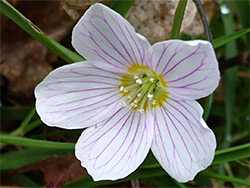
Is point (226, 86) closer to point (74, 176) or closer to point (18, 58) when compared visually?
point (74, 176)

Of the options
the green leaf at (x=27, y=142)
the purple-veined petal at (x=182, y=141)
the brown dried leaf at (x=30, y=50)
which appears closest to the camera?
the purple-veined petal at (x=182, y=141)

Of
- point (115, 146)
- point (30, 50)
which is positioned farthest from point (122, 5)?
point (30, 50)

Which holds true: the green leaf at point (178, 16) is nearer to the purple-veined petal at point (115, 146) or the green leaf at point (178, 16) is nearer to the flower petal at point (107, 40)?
the flower petal at point (107, 40)

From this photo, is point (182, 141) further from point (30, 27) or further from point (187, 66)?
point (30, 27)

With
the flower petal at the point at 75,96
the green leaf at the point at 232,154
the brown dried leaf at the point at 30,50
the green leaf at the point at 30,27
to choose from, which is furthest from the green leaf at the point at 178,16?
the brown dried leaf at the point at 30,50

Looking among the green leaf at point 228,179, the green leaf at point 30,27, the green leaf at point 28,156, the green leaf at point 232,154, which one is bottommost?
the green leaf at point 228,179

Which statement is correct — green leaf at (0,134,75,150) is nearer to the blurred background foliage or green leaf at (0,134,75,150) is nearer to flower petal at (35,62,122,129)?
the blurred background foliage
